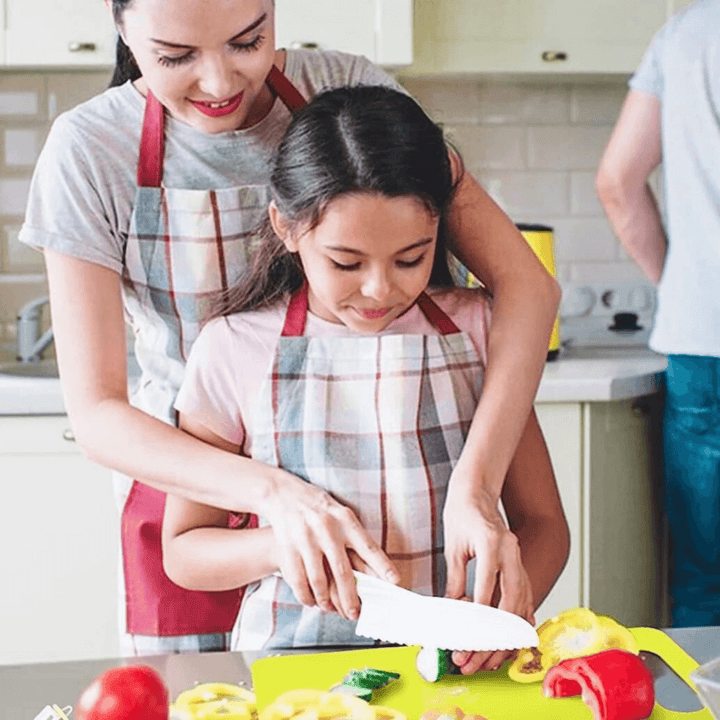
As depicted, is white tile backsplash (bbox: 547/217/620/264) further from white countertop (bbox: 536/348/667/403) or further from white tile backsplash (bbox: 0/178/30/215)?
white tile backsplash (bbox: 0/178/30/215)

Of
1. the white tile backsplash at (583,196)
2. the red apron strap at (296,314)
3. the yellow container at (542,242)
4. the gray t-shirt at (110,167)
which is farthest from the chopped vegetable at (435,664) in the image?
the white tile backsplash at (583,196)

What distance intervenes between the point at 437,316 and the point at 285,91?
Result: 28cm

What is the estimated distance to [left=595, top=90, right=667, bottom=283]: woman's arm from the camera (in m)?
2.12

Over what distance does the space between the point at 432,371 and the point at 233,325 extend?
0.21 meters

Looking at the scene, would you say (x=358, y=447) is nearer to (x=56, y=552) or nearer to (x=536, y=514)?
(x=536, y=514)

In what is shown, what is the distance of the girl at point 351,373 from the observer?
1.09 metres

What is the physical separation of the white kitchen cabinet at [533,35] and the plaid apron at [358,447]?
1.48 meters

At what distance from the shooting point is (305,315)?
1227mm

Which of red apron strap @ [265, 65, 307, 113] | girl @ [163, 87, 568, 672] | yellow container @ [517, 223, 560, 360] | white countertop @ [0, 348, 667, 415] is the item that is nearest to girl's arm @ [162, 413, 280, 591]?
girl @ [163, 87, 568, 672]

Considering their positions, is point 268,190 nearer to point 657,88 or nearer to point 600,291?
point 657,88

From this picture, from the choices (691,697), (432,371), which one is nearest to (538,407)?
(432,371)

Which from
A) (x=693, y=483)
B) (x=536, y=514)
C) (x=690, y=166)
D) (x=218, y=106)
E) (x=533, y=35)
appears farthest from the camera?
(x=533, y=35)

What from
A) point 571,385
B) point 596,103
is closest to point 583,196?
point 596,103

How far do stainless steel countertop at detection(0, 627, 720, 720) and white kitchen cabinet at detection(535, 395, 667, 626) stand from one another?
3.98 feet
